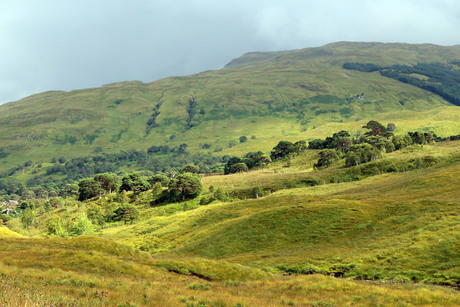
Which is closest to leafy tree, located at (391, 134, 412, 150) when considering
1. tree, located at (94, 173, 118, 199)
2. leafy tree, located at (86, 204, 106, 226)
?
leafy tree, located at (86, 204, 106, 226)

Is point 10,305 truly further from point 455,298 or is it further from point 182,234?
point 182,234

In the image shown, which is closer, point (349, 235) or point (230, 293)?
point (230, 293)

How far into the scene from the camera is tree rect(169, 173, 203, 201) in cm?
15038

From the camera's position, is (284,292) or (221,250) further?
(221,250)

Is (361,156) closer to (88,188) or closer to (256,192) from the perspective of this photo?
(256,192)

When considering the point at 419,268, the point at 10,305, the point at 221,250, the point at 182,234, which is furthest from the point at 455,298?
the point at 182,234

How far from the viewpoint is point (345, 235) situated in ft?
183

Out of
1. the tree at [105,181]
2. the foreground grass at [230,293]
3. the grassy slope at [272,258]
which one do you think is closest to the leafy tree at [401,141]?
the grassy slope at [272,258]

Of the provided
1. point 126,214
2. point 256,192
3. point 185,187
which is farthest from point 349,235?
point 185,187

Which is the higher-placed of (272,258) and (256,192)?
(272,258)

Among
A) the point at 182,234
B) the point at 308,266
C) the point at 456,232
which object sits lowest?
the point at 182,234

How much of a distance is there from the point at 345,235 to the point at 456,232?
57.1 feet

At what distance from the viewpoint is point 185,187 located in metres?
150

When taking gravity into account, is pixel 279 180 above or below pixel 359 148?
below
